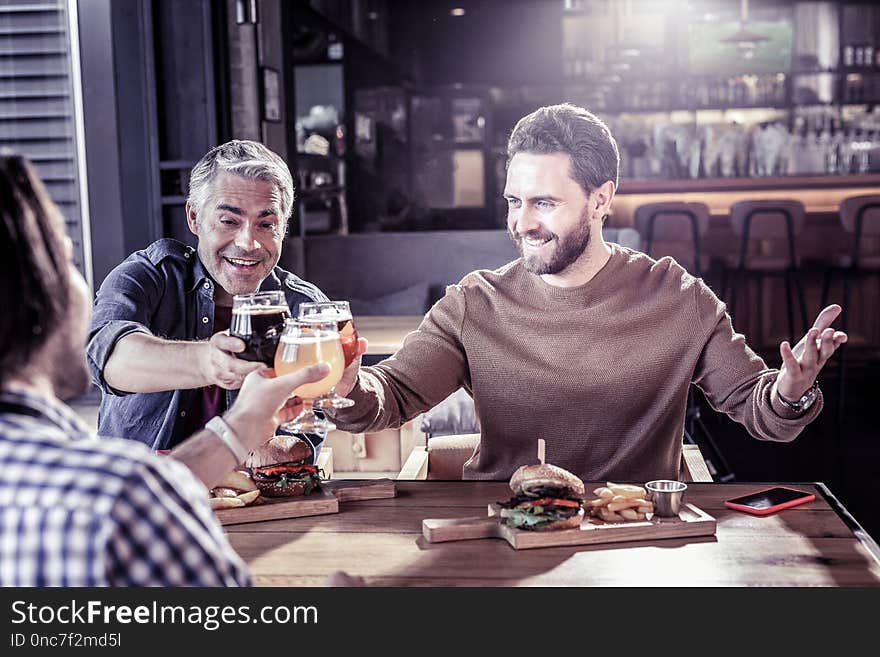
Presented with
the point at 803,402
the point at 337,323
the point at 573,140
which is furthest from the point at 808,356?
the point at 337,323

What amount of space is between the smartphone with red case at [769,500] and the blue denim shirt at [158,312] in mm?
1134

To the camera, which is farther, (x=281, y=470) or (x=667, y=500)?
(x=281, y=470)

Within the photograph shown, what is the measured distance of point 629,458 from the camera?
206 cm

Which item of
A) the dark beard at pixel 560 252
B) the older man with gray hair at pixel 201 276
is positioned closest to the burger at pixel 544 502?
the dark beard at pixel 560 252

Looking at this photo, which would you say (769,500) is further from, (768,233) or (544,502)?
(768,233)

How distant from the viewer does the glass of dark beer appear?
1551mm

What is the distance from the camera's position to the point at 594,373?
205cm

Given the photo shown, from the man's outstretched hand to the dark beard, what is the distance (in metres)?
0.49

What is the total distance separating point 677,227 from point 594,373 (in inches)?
→ 175

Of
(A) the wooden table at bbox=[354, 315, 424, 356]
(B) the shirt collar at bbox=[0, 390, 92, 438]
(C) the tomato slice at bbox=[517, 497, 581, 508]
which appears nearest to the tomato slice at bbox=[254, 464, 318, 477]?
(C) the tomato slice at bbox=[517, 497, 581, 508]

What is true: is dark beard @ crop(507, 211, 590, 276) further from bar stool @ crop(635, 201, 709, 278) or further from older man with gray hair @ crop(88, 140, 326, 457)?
bar stool @ crop(635, 201, 709, 278)

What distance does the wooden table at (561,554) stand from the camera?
4.43 feet

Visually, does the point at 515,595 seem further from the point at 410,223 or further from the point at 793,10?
the point at 793,10

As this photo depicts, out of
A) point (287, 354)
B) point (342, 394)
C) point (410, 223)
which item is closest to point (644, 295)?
point (342, 394)
